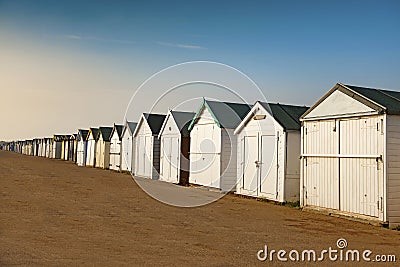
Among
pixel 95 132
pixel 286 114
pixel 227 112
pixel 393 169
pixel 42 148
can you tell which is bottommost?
pixel 393 169

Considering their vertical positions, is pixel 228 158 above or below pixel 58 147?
below

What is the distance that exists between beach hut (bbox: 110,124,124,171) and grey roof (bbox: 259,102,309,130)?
19.5 meters

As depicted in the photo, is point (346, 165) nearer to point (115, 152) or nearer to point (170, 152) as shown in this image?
point (170, 152)

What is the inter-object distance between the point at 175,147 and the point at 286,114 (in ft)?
30.7

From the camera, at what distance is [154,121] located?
28.5m

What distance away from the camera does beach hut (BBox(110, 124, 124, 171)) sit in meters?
34.5

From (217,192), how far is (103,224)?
10.2m

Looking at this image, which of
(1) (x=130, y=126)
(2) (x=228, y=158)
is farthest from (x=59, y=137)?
(2) (x=228, y=158)

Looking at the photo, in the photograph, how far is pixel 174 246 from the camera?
794cm

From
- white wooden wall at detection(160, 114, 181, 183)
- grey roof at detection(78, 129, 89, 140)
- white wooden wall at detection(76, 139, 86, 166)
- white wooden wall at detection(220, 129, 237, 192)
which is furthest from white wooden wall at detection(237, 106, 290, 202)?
grey roof at detection(78, 129, 89, 140)

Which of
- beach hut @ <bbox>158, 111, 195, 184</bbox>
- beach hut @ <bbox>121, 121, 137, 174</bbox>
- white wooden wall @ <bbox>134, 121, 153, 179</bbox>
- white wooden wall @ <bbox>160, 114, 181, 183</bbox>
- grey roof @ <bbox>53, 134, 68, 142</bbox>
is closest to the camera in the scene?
beach hut @ <bbox>158, 111, 195, 184</bbox>

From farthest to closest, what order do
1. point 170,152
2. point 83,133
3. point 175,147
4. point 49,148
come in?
point 49,148, point 83,133, point 170,152, point 175,147

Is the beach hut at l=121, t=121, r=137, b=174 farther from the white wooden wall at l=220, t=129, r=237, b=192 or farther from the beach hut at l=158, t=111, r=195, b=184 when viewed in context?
the white wooden wall at l=220, t=129, r=237, b=192

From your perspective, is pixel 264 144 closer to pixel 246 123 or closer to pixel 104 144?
pixel 246 123
